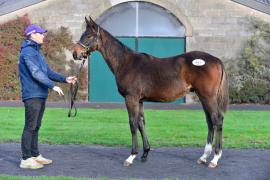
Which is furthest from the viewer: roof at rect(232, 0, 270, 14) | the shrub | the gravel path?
roof at rect(232, 0, 270, 14)

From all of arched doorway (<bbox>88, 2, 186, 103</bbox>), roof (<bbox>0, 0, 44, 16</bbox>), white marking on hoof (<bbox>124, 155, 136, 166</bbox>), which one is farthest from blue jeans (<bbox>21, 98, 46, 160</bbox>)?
roof (<bbox>0, 0, 44, 16</bbox>)

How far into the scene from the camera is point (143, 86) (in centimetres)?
909

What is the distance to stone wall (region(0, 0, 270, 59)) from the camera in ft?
76.3

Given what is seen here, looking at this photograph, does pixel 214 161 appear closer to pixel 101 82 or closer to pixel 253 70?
pixel 101 82

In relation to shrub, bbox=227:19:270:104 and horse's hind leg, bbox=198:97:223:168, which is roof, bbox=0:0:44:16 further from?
horse's hind leg, bbox=198:97:223:168

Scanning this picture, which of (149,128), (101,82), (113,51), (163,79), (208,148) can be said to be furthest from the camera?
(101,82)

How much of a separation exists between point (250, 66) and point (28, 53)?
16.2m

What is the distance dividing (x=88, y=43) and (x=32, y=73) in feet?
4.00

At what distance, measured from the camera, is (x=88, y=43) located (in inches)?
364

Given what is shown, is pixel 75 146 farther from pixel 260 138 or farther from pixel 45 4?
pixel 45 4

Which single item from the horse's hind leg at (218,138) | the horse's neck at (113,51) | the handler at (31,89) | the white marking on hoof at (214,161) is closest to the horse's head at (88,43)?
the horse's neck at (113,51)

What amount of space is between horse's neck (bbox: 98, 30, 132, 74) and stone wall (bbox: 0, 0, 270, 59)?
14.0 metres

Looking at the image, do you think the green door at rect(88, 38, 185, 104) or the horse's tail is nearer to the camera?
the horse's tail

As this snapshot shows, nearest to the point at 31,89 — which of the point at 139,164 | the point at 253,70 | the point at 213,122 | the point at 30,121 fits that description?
the point at 30,121
